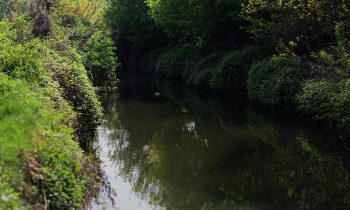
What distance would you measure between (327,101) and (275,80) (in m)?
4.32

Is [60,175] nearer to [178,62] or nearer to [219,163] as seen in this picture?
[219,163]

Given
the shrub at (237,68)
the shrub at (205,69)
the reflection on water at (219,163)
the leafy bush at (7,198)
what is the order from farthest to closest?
the shrub at (205,69)
the shrub at (237,68)
the reflection on water at (219,163)
the leafy bush at (7,198)

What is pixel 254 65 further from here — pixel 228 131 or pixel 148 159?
pixel 148 159

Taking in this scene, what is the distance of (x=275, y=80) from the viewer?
1869 cm

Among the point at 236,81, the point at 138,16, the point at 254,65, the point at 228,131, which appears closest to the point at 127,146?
the point at 228,131

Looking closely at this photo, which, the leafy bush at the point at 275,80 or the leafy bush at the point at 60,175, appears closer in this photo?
the leafy bush at the point at 60,175

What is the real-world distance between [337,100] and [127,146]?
21.6 ft

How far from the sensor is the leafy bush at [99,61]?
2538cm

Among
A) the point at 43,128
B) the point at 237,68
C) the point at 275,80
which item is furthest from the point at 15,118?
the point at 237,68

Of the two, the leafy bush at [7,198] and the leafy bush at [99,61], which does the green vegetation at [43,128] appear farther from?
the leafy bush at [99,61]

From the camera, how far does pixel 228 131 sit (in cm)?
1656

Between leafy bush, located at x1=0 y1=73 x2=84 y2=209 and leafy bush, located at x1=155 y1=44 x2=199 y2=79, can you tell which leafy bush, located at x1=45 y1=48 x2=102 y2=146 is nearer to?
leafy bush, located at x1=0 y1=73 x2=84 y2=209

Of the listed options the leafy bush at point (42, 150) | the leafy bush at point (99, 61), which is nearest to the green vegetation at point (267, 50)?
the leafy bush at point (99, 61)

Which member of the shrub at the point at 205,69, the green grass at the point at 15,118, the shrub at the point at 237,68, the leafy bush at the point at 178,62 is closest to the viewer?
the green grass at the point at 15,118
